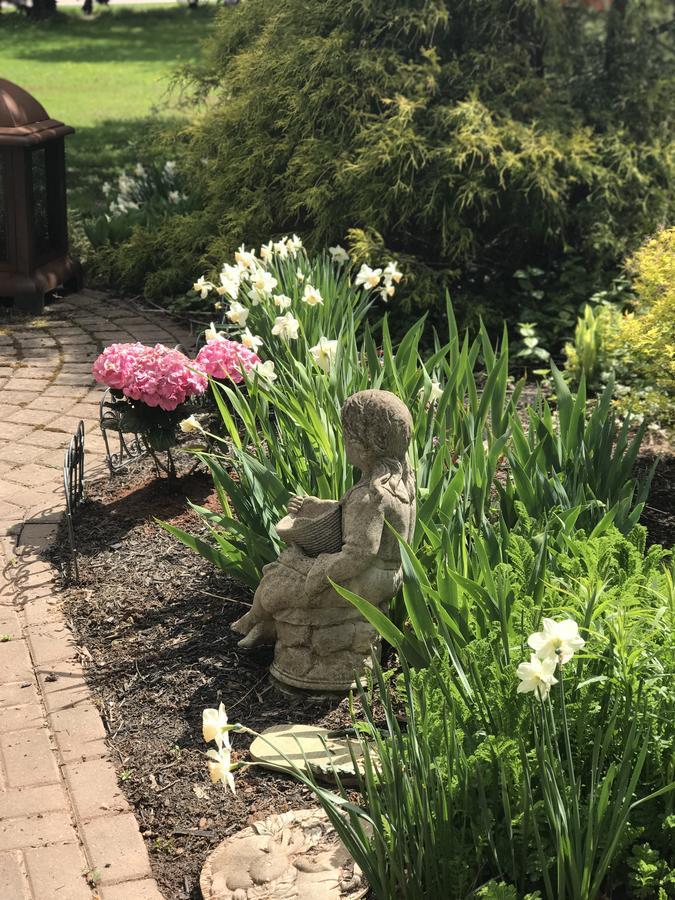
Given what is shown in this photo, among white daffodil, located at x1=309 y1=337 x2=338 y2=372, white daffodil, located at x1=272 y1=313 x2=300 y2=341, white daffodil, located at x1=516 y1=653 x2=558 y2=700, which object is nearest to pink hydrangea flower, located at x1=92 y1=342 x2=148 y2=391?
white daffodil, located at x1=272 y1=313 x2=300 y2=341

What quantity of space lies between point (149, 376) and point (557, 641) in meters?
3.00

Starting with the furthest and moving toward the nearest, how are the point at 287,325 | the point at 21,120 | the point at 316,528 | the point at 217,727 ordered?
the point at 21,120, the point at 287,325, the point at 316,528, the point at 217,727

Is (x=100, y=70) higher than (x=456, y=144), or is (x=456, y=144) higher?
(x=456, y=144)

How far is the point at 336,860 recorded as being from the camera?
2.91 meters

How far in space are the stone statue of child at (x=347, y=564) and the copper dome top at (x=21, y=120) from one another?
498cm

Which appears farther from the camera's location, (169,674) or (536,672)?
(169,674)

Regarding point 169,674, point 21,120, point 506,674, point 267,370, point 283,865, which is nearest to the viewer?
point 506,674

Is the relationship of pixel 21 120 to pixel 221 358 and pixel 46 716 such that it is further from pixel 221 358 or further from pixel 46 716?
pixel 46 716

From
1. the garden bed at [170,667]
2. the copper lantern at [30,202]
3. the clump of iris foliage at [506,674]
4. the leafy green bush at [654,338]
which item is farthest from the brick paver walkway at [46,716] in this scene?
the leafy green bush at [654,338]

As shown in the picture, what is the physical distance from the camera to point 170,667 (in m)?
3.84

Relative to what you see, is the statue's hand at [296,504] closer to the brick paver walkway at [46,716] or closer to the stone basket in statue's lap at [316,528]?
the stone basket in statue's lap at [316,528]

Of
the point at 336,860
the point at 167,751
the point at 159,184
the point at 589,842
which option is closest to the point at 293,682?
the point at 167,751

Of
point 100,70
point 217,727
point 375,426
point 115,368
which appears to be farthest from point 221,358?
point 100,70

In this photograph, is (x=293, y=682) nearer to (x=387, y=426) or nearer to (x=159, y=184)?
(x=387, y=426)
